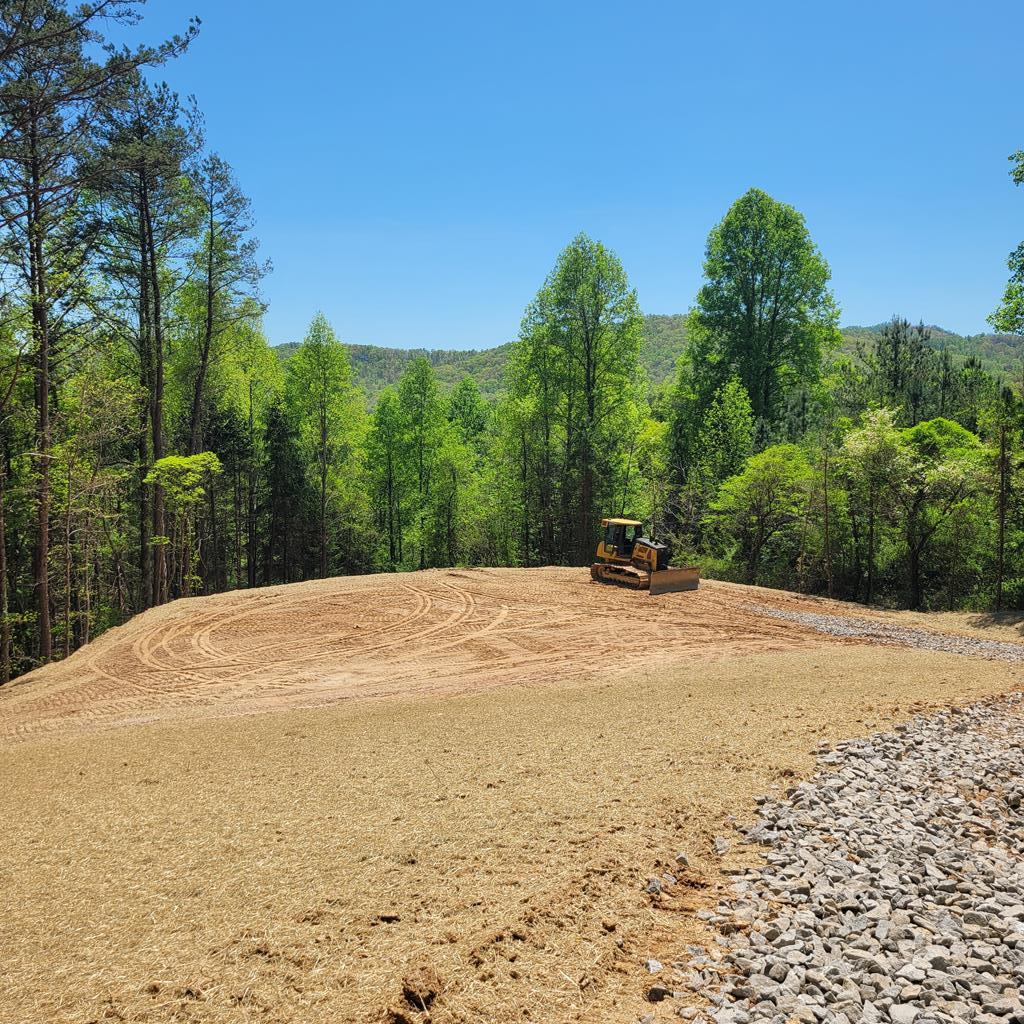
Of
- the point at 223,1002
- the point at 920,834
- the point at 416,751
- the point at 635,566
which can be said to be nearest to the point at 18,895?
the point at 223,1002

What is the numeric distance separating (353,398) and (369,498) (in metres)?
6.70

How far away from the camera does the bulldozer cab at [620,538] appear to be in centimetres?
2475

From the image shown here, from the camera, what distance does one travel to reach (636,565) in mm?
24438

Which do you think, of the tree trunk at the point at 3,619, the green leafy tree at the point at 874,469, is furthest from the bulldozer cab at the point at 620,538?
the tree trunk at the point at 3,619

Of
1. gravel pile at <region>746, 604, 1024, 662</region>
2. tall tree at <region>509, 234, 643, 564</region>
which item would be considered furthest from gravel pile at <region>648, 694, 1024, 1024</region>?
tall tree at <region>509, 234, 643, 564</region>

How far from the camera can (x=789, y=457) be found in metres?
28.4

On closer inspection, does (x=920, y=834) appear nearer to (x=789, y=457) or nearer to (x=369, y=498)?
(x=789, y=457)

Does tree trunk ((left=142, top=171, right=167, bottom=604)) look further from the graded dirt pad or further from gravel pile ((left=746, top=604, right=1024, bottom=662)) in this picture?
gravel pile ((left=746, top=604, right=1024, bottom=662))

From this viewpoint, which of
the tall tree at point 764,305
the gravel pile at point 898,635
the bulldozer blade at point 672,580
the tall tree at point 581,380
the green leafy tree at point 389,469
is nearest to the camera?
the gravel pile at point 898,635

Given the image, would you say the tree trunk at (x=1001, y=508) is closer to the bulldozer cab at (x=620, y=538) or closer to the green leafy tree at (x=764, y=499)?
the green leafy tree at (x=764, y=499)

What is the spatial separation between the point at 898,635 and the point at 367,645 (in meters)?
14.7

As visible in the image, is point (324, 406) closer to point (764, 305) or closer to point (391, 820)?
point (764, 305)

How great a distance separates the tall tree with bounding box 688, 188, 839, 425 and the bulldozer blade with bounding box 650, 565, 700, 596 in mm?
17104

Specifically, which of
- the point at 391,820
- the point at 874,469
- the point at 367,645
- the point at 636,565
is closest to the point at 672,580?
the point at 636,565
